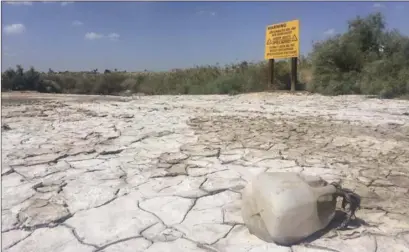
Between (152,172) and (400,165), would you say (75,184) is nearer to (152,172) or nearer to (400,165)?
(152,172)

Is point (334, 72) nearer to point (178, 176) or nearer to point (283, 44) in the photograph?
point (283, 44)

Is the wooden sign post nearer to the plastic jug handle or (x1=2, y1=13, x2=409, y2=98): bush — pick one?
(x1=2, y1=13, x2=409, y2=98): bush

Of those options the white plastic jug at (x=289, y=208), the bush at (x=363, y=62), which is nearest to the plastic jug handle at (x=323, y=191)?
the white plastic jug at (x=289, y=208)

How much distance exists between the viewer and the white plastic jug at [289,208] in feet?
6.35

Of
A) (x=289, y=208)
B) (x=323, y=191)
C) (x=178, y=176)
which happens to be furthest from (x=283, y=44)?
(x=289, y=208)

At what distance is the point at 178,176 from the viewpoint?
309 centimetres

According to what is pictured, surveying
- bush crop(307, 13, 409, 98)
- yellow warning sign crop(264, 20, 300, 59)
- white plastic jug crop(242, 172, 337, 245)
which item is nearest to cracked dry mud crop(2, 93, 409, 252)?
white plastic jug crop(242, 172, 337, 245)

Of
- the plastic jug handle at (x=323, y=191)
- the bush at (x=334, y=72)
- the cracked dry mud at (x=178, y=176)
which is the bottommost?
the cracked dry mud at (x=178, y=176)

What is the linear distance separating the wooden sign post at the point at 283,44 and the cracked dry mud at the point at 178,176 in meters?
5.61

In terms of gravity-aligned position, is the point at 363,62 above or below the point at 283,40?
below

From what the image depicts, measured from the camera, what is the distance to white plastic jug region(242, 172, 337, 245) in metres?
1.94

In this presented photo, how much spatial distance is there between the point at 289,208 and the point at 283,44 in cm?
1010

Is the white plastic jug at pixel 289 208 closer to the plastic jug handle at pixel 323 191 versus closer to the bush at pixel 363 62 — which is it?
the plastic jug handle at pixel 323 191

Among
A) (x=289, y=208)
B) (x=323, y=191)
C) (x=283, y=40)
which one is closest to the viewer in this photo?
(x=289, y=208)
